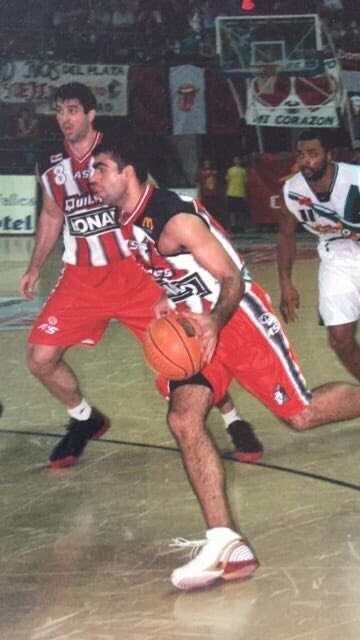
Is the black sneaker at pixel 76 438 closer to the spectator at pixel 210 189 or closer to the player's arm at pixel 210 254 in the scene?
the player's arm at pixel 210 254

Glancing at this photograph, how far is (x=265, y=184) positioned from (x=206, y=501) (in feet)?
71.3

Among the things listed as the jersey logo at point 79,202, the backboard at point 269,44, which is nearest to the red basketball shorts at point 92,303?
the jersey logo at point 79,202

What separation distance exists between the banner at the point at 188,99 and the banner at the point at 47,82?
1072mm

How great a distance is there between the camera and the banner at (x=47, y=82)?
1076 inches

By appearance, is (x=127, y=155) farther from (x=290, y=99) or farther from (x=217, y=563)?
(x=290, y=99)

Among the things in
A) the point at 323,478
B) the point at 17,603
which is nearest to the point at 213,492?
the point at 17,603

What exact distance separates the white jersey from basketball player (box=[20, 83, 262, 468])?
95 cm

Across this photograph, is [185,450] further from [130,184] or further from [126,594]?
[130,184]

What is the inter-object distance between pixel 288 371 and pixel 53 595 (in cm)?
153

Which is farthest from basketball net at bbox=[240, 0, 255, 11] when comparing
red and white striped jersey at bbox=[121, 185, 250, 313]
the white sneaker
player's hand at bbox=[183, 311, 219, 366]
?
the white sneaker

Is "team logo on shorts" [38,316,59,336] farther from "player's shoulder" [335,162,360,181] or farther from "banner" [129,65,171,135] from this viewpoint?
"banner" [129,65,171,135]

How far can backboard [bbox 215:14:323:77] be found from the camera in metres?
26.8

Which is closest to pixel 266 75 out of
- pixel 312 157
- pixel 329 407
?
pixel 312 157

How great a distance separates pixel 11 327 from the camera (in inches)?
470
